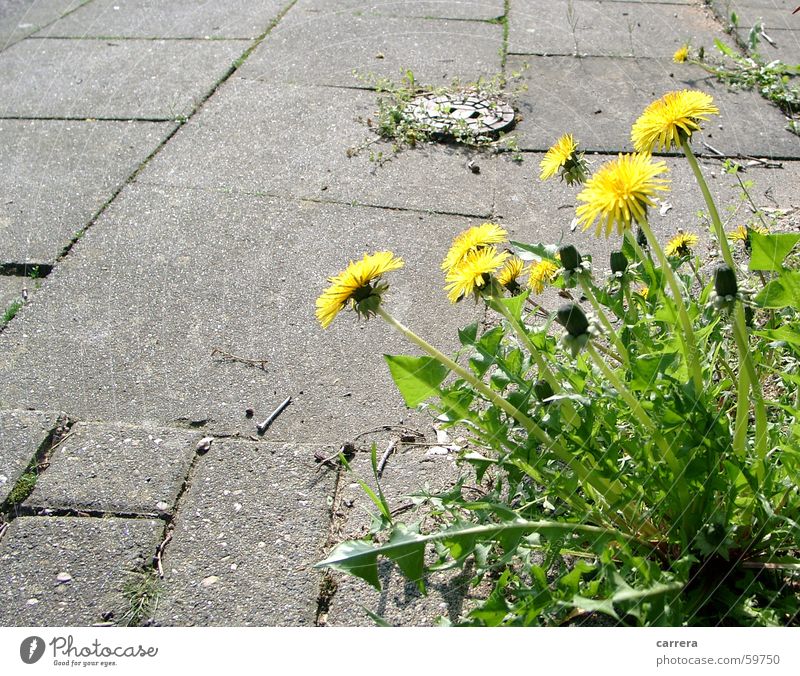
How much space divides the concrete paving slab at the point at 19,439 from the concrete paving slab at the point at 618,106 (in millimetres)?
2228

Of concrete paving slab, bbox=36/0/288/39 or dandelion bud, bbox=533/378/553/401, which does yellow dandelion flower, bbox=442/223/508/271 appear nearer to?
dandelion bud, bbox=533/378/553/401

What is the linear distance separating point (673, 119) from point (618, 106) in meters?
2.49

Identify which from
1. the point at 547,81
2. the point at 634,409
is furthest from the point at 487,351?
the point at 547,81

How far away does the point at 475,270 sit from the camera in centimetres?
144

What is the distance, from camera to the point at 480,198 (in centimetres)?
324

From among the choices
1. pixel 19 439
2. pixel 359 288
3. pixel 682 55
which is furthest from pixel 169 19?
pixel 359 288

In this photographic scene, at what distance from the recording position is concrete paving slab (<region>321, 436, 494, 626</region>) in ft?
5.48

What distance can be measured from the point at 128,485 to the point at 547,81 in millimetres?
2915

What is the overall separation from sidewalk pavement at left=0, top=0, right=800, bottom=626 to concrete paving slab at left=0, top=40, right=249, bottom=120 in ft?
0.05

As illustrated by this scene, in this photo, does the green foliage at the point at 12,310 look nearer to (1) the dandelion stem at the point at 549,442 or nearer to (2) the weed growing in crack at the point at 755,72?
(1) the dandelion stem at the point at 549,442

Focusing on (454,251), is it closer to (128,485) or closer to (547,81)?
(128,485)

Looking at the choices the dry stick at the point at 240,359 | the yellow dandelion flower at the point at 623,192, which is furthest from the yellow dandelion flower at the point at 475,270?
the dry stick at the point at 240,359

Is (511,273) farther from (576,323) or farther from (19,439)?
(19,439)

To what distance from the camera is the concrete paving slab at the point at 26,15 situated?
4809mm
